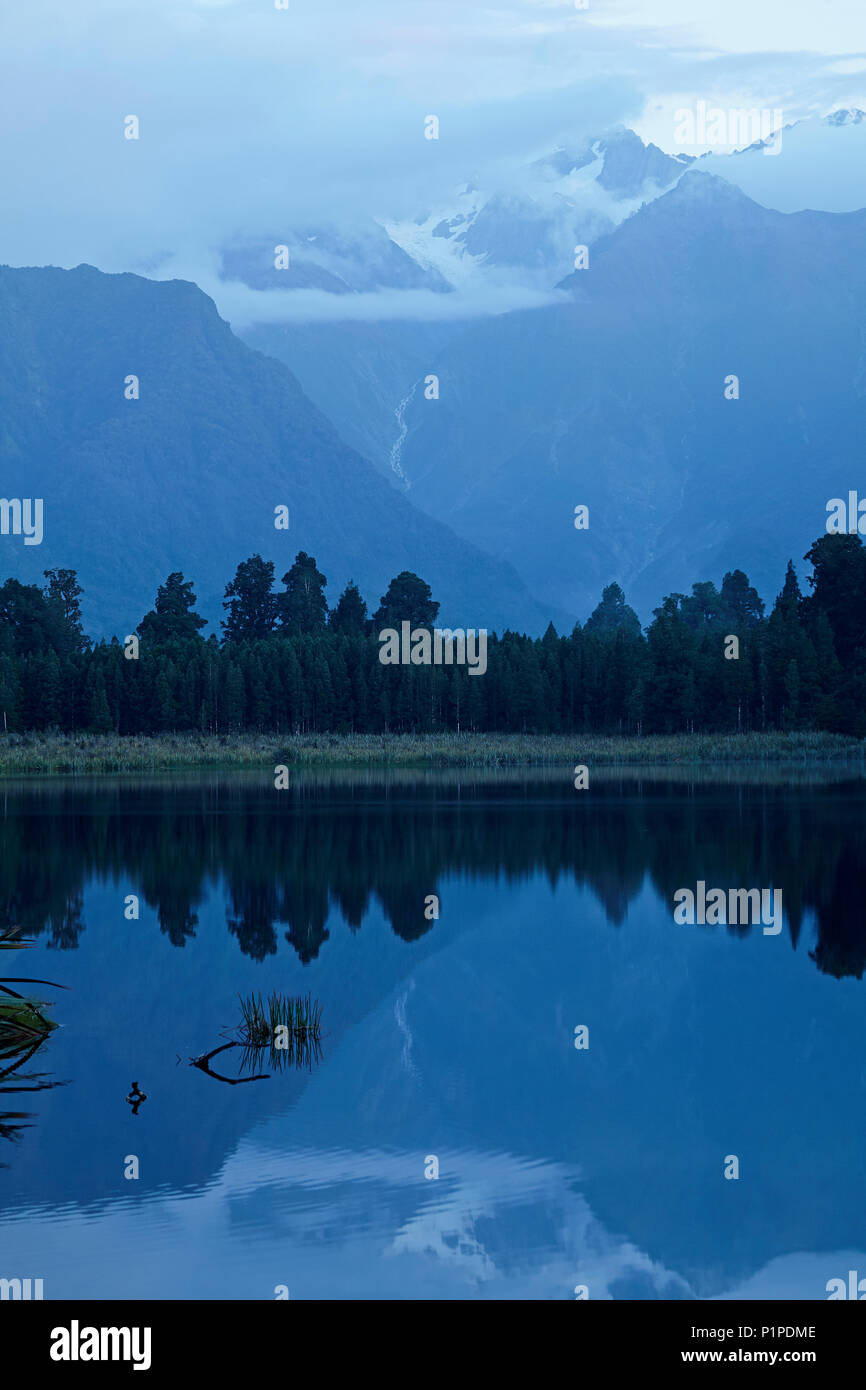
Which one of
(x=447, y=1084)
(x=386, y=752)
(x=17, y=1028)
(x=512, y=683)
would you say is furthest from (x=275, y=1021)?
(x=512, y=683)

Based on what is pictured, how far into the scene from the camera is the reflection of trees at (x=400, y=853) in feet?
95.6

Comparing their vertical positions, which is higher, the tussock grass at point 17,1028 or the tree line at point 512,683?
the tree line at point 512,683

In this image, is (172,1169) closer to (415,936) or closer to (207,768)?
(415,936)

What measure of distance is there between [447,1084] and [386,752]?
76.5 meters

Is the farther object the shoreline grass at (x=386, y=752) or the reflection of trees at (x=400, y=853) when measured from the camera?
the shoreline grass at (x=386, y=752)

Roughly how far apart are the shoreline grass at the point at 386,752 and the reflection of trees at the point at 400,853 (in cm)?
2794

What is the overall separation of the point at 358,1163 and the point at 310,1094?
2200 mm

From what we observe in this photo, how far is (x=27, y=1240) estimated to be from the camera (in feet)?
41.1

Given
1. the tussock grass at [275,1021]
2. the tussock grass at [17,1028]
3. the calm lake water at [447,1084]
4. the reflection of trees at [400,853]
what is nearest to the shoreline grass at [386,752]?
the reflection of trees at [400,853]

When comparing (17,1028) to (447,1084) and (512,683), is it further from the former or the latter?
(512,683)

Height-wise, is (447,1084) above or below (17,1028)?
below

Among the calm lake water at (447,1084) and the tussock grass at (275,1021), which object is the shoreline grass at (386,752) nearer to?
the calm lake water at (447,1084)

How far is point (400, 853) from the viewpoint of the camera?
128 ft
